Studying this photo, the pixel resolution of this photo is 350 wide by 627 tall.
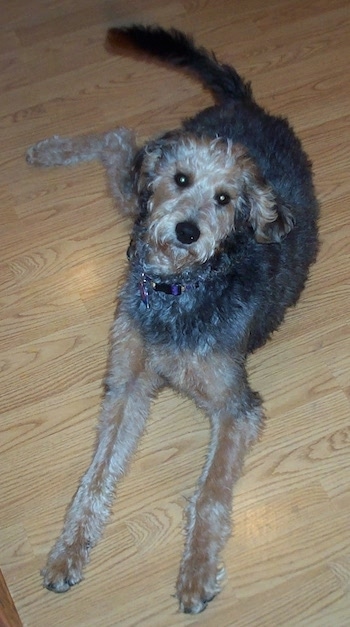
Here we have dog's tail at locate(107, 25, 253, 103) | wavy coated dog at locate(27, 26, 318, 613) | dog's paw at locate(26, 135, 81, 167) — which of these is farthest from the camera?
dog's paw at locate(26, 135, 81, 167)

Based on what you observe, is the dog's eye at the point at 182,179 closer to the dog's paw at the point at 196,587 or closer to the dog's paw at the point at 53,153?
the dog's paw at the point at 53,153

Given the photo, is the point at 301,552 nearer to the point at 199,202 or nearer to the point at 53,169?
the point at 199,202

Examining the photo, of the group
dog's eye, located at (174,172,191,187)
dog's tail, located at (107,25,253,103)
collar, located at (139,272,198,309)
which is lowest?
collar, located at (139,272,198,309)

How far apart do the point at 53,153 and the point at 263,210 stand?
4.77 feet

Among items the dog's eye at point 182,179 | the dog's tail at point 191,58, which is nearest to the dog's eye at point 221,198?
the dog's eye at point 182,179

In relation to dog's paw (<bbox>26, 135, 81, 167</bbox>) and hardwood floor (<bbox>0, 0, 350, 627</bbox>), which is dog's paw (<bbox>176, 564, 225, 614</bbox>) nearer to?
hardwood floor (<bbox>0, 0, 350, 627</bbox>)

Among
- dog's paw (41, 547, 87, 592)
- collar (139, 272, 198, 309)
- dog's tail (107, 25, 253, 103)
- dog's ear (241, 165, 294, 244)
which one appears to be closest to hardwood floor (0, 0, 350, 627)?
dog's paw (41, 547, 87, 592)

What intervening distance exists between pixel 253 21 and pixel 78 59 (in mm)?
996

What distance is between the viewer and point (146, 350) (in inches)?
115

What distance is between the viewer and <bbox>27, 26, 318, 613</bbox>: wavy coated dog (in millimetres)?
2654

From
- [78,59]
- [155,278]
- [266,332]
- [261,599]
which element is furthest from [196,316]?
[78,59]

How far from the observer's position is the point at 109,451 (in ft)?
9.60

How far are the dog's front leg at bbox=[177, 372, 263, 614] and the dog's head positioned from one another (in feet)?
1.92

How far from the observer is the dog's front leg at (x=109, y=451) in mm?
2760
